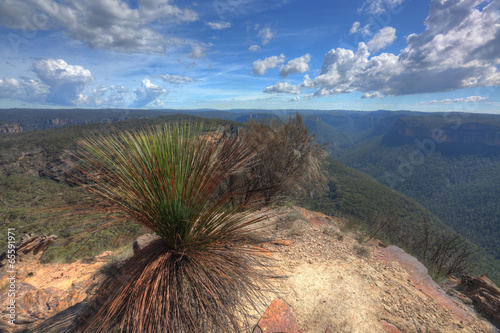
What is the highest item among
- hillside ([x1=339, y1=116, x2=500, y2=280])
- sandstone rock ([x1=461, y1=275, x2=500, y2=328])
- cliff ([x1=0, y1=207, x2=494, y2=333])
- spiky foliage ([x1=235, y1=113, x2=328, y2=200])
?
spiky foliage ([x1=235, y1=113, x2=328, y2=200])

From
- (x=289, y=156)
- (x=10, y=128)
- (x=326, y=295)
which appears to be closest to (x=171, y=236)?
(x=326, y=295)

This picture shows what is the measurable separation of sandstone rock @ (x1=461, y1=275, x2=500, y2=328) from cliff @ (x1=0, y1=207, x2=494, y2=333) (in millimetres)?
420

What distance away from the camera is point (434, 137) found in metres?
123

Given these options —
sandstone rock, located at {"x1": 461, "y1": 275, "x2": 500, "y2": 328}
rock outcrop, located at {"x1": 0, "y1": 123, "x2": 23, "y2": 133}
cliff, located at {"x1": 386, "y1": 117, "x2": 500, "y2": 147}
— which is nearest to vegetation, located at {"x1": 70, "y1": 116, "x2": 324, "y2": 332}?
sandstone rock, located at {"x1": 461, "y1": 275, "x2": 500, "y2": 328}

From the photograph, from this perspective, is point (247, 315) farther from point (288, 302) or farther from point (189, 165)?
point (189, 165)

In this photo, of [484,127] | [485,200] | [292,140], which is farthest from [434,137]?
[292,140]

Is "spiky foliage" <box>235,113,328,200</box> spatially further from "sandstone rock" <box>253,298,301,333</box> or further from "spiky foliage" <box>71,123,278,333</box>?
"spiky foliage" <box>71,123,278,333</box>

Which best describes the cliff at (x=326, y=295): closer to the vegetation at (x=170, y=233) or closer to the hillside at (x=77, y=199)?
the vegetation at (x=170, y=233)

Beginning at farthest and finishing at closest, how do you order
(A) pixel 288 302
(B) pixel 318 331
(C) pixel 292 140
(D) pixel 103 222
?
(C) pixel 292 140
(A) pixel 288 302
(B) pixel 318 331
(D) pixel 103 222

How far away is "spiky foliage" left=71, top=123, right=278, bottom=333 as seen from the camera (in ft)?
5.65

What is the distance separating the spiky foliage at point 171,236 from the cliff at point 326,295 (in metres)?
0.48

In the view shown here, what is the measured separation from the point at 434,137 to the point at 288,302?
543 feet

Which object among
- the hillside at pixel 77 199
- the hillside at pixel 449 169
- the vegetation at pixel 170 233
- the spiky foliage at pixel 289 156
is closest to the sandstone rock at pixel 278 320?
the vegetation at pixel 170 233

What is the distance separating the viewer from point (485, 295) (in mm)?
3426
